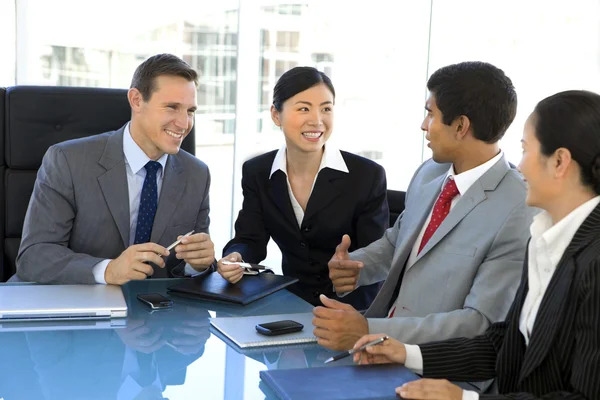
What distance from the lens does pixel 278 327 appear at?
72.6 inches

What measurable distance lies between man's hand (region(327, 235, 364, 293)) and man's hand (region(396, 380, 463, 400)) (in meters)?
0.94

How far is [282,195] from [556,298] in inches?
61.0

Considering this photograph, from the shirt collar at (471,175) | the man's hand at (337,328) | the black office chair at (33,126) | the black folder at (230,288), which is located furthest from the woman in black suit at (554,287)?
the black office chair at (33,126)

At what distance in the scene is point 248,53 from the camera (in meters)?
4.93

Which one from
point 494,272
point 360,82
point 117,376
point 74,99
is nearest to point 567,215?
point 494,272

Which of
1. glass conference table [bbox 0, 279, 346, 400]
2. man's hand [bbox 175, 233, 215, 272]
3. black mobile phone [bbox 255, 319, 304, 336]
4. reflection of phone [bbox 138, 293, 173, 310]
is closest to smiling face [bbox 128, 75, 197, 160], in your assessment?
man's hand [bbox 175, 233, 215, 272]

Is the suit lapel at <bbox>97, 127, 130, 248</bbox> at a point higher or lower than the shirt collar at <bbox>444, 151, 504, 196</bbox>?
lower

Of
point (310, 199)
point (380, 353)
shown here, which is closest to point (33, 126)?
point (310, 199)

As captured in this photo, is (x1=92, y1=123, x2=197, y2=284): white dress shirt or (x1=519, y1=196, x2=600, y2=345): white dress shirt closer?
(x1=519, y1=196, x2=600, y2=345): white dress shirt

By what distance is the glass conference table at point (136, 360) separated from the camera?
59.2 inches

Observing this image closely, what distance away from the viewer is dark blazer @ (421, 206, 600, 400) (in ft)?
4.49

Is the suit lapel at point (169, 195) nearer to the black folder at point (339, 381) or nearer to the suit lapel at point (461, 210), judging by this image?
the suit lapel at point (461, 210)

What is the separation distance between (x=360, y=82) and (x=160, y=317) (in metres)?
3.28

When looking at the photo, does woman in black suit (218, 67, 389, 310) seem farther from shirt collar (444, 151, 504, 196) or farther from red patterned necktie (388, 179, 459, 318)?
shirt collar (444, 151, 504, 196)
